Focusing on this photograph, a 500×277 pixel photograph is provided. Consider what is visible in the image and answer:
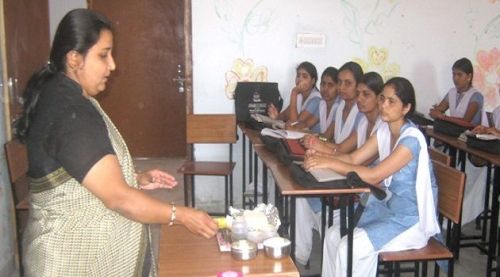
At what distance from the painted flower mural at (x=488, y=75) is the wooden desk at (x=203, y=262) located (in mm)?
3749

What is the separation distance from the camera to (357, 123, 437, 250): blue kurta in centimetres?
237

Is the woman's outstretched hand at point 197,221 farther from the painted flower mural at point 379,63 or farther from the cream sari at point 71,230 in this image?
the painted flower mural at point 379,63

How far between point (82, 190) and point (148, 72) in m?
4.55

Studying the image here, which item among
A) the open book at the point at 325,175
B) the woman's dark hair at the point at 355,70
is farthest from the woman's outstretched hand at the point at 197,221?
the woman's dark hair at the point at 355,70

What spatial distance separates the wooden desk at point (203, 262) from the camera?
147 centimetres

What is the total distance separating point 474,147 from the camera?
332cm

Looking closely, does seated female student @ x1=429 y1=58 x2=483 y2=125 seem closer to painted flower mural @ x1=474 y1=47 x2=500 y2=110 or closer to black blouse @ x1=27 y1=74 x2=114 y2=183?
painted flower mural @ x1=474 y1=47 x2=500 y2=110

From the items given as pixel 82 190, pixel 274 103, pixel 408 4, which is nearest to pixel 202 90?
pixel 274 103

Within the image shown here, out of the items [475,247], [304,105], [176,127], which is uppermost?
[304,105]

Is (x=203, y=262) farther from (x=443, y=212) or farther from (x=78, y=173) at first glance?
(x=443, y=212)

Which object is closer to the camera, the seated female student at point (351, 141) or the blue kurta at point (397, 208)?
the blue kurta at point (397, 208)

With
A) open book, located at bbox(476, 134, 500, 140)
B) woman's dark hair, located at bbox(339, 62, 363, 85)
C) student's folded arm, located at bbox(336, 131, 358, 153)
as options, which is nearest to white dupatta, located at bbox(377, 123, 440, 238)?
student's folded arm, located at bbox(336, 131, 358, 153)

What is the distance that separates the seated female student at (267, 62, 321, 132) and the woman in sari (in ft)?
9.01

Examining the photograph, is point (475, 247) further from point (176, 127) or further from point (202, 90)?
point (176, 127)
